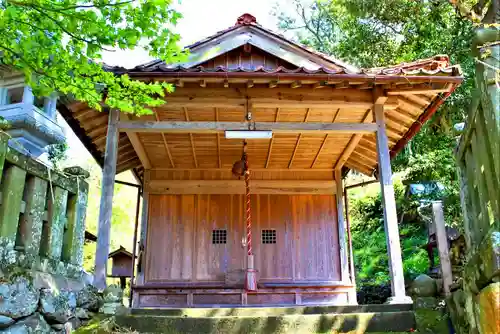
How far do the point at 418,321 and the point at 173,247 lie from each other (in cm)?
669

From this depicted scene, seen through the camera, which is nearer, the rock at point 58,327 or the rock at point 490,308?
the rock at point 490,308

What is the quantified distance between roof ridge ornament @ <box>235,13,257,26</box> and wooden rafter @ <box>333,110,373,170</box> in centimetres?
292

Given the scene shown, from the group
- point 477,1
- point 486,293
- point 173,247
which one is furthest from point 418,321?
point 477,1

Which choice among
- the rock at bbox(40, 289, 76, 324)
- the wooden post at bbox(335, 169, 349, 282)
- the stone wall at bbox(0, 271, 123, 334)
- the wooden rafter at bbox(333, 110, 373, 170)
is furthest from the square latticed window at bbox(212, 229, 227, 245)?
the rock at bbox(40, 289, 76, 324)

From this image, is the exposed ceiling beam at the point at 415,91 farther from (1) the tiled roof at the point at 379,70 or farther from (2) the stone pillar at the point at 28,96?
(2) the stone pillar at the point at 28,96

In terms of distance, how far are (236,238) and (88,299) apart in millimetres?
5764

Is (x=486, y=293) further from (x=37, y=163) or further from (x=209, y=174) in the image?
(x=209, y=174)

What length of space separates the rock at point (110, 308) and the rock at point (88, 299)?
0.24 feet

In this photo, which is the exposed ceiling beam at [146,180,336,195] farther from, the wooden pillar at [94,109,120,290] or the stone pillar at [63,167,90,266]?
the stone pillar at [63,167,90,266]

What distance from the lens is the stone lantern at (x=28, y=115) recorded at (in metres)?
7.96

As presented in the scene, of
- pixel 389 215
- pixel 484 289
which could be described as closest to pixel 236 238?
pixel 389 215

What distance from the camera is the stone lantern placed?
796 cm

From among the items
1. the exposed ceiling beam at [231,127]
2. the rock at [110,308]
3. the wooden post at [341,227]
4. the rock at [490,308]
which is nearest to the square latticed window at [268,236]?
the wooden post at [341,227]

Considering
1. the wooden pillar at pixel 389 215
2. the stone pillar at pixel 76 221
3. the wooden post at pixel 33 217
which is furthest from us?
the wooden pillar at pixel 389 215
